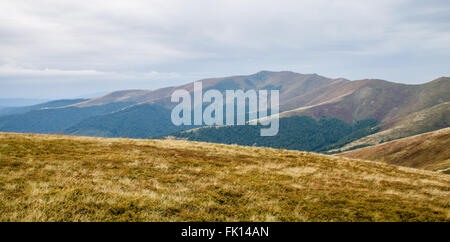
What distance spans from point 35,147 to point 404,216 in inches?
1014

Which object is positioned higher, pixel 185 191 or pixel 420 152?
pixel 185 191

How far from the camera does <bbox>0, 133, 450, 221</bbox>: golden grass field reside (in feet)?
32.4

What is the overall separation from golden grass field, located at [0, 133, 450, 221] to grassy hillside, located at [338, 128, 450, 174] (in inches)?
4179

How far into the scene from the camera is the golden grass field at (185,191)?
9891mm

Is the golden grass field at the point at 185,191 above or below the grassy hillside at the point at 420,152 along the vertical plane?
above

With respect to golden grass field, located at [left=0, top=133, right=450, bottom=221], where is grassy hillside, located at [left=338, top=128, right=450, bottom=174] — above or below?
below

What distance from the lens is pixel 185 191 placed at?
41.8 ft

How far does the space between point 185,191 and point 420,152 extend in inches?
5857

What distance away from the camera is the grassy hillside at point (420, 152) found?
352ft

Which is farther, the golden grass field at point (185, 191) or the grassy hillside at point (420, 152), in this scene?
the grassy hillside at point (420, 152)

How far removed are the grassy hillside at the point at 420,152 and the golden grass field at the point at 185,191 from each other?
10615 centimetres
